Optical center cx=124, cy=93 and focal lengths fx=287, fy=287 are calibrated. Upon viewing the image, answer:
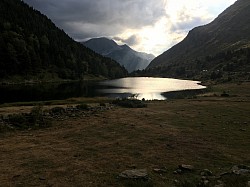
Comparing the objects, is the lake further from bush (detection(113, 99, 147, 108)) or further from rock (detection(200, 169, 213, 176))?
rock (detection(200, 169, 213, 176))

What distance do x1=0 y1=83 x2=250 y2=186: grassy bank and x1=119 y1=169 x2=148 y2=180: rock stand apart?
0.34 m

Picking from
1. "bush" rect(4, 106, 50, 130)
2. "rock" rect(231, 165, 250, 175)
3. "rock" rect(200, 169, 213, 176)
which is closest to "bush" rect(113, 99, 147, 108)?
"bush" rect(4, 106, 50, 130)

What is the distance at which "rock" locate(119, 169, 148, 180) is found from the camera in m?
16.0

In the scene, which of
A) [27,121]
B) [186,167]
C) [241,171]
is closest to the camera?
[241,171]

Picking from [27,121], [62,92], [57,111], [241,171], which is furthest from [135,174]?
[62,92]

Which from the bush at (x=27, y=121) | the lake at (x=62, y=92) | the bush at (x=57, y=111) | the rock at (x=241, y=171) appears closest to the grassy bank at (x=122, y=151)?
the rock at (x=241, y=171)

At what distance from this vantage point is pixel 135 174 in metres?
16.3

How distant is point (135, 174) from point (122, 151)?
5.85 m

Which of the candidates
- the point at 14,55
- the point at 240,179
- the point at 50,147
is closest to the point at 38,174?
the point at 50,147

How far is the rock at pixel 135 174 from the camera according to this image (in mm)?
16000

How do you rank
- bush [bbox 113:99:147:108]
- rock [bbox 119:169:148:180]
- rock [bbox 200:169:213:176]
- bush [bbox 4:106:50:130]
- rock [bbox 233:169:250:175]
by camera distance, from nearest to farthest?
rock [bbox 119:169:148:180], rock [bbox 233:169:250:175], rock [bbox 200:169:213:176], bush [bbox 4:106:50:130], bush [bbox 113:99:147:108]

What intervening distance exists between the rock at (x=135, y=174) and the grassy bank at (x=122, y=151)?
1.11 feet

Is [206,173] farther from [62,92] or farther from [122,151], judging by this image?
[62,92]

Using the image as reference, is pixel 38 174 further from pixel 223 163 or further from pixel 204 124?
pixel 204 124
